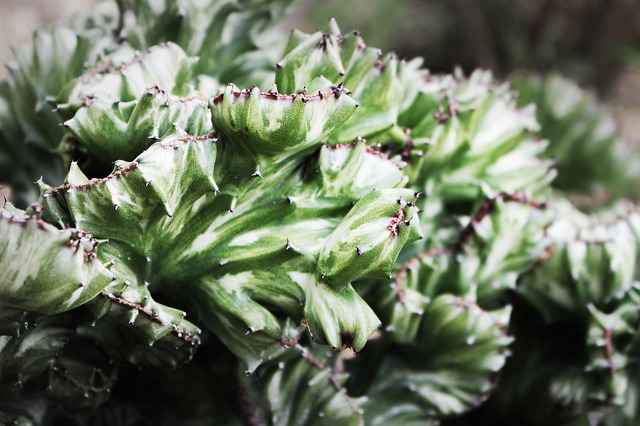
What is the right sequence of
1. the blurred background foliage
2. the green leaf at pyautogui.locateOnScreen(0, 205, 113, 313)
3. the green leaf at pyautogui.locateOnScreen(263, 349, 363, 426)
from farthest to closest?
the blurred background foliage, the green leaf at pyautogui.locateOnScreen(263, 349, 363, 426), the green leaf at pyautogui.locateOnScreen(0, 205, 113, 313)

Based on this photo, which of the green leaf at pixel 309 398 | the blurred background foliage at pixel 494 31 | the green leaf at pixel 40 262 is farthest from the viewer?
the blurred background foliage at pixel 494 31

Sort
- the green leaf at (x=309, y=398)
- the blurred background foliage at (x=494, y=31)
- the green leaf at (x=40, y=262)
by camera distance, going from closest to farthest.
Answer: the green leaf at (x=40, y=262) → the green leaf at (x=309, y=398) → the blurred background foliage at (x=494, y=31)

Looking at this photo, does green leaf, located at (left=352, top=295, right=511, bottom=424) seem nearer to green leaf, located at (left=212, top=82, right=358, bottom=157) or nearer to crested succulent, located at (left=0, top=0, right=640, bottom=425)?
crested succulent, located at (left=0, top=0, right=640, bottom=425)

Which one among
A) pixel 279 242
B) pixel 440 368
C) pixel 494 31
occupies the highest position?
pixel 279 242

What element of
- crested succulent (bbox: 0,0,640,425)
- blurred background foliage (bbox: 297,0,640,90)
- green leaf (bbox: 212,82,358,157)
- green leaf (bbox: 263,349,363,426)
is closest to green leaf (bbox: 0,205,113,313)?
crested succulent (bbox: 0,0,640,425)

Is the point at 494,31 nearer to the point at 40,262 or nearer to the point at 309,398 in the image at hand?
the point at 309,398

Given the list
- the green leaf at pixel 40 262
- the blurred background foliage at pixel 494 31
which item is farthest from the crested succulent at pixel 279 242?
the blurred background foliage at pixel 494 31

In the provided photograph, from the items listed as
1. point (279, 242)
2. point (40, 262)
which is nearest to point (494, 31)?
point (279, 242)

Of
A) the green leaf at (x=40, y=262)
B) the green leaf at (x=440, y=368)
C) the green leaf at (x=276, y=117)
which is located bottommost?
the green leaf at (x=440, y=368)

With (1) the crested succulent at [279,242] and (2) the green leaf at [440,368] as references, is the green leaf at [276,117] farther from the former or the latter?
(2) the green leaf at [440,368]
